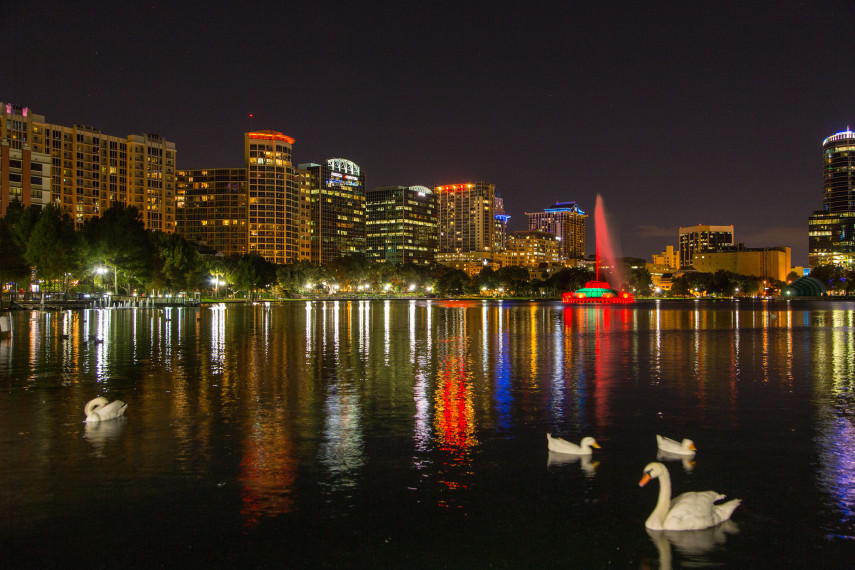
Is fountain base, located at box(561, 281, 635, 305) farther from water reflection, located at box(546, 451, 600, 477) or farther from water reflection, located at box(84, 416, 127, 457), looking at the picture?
water reflection, located at box(546, 451, 600, 477)

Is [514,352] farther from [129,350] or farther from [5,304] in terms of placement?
[5,304]

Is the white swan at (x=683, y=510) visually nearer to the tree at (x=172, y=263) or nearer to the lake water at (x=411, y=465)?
the lake water at (x=411, y=465)

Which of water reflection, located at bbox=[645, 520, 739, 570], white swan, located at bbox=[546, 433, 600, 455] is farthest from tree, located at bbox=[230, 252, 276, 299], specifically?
water reflection, located at bbox=[645, 520, 739, 570]

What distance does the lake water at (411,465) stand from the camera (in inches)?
339

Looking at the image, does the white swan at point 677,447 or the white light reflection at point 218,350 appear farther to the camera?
the white light reflection at point 218,350

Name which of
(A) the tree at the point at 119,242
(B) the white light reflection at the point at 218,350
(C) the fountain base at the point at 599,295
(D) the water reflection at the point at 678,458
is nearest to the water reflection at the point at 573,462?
(D) the water reflection at the point at 678,458

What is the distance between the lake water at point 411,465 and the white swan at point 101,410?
295 mm

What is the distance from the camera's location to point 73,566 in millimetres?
8055

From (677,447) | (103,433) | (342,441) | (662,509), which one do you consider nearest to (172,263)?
(103,433)

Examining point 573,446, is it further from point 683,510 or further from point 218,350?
point 218,350

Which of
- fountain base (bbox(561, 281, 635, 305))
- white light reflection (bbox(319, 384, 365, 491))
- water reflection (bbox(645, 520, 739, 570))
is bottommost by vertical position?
water reflection (bbox(645, 520, 739, 570))

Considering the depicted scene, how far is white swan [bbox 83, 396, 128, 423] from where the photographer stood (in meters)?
15.4

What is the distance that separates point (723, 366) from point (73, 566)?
81.0 feet

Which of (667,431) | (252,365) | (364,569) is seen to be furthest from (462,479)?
(252,365)
